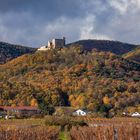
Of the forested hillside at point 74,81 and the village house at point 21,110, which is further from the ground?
the forested hillside at point 74,81

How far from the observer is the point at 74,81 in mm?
149125

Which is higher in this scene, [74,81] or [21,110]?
[74,81]

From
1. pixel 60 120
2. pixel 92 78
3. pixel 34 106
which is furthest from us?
pixel 92 78

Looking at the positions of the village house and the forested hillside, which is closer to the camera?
the village house

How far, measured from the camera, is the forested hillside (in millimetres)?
128875

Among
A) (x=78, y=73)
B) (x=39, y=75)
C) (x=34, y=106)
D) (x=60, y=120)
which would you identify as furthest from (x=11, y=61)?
(x=60, y=120)

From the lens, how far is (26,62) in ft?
578

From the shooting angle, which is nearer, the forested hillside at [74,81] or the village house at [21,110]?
the village house at [21,110]

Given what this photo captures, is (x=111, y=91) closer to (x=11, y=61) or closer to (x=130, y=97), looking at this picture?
(x=130, y=97)

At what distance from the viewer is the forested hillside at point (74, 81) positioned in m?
129

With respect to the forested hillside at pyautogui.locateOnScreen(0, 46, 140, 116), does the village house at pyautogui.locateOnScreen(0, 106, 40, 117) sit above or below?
below

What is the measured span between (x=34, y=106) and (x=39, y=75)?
35341mm

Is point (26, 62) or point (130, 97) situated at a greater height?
point (26, 62)

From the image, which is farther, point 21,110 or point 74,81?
point 74,81
